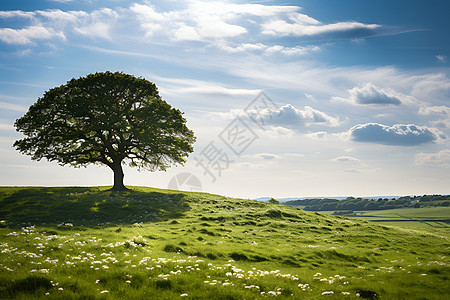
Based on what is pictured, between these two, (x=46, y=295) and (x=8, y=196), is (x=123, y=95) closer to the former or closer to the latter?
(x=8, y=196)

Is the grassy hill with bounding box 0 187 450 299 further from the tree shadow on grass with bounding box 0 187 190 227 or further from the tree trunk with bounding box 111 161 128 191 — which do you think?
the tree trunk with bounding box 111 161 128 191

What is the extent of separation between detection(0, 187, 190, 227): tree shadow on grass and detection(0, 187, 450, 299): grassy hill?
0.42 feet

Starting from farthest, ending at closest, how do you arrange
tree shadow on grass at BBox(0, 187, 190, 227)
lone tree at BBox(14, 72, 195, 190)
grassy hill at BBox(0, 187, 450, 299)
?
lone tree at BBox(14, 72, 195, 190), tree shadow on grass at BBox(0, 187, 190, 227), grassy hill at BBox(0, 187, 450, 299)

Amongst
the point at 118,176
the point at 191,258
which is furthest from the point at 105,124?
the point at 191,258

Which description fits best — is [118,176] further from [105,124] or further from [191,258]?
[191,258]

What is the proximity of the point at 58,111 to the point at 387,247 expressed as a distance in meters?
53.0

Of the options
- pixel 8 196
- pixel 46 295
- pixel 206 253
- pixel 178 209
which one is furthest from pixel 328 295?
pixel 8 196

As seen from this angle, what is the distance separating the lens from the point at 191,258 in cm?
A: 1836

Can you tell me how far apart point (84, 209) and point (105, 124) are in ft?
59.1

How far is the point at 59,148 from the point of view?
170ft

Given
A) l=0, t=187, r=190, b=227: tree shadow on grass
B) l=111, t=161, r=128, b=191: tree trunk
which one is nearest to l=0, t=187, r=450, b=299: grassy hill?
l=0, t=187, r=190, b=227: tree shadow on grass

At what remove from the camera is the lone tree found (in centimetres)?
4944

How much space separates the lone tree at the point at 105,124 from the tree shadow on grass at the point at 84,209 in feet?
30.8

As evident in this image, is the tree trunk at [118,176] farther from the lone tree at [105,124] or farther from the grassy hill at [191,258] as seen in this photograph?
the grassy hill at [191,258]
